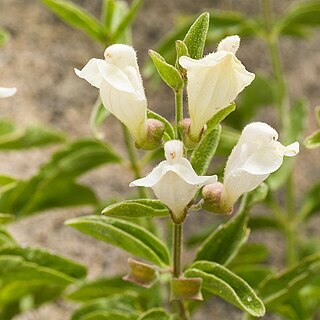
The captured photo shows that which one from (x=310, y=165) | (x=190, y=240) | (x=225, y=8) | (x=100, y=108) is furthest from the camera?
(x=225, y=8)

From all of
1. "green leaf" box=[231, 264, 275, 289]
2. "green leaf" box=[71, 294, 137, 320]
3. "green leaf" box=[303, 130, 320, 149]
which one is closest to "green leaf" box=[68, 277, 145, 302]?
"green leaf" box=[71, 294, 137, 320]

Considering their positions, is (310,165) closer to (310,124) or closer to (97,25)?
(310,124)

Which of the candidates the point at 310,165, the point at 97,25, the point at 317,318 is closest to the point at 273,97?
the point at 310,165

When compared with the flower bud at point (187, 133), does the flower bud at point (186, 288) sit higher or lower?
lower

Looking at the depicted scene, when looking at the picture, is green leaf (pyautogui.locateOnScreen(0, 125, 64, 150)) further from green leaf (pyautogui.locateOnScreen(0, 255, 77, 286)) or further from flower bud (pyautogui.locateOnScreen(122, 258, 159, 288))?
flower bud (pyautogui.locateOnScreen(122, 258, 159, 288))

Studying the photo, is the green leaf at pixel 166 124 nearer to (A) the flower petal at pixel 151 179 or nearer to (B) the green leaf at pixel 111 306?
(A) the flower petal at pixel 151 179

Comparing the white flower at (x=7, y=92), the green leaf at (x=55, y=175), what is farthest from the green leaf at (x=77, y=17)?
the white flower at (x=7, y=92)
